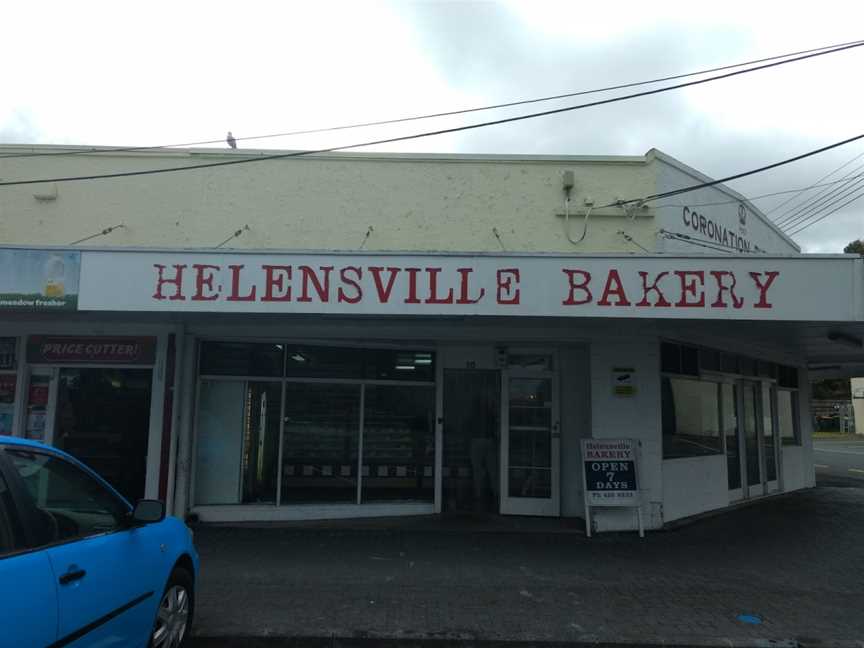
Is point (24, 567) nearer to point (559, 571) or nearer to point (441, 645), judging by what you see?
point (441, 645)

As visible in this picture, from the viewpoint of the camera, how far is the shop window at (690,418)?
33.0 ft

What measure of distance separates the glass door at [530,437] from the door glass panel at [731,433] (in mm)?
3527

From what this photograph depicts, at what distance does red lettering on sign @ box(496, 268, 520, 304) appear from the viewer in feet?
24.0

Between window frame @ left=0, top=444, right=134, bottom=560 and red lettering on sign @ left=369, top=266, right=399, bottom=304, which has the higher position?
red lettering on sign @ left=369, top=266, right=399, bottom=304

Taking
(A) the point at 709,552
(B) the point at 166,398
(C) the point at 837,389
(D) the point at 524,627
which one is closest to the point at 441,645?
(D) the point at 524,627

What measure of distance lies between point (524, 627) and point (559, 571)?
6.04 feet

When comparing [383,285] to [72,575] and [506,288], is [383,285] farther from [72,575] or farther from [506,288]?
→ [72,575]

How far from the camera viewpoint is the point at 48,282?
24.1 feet

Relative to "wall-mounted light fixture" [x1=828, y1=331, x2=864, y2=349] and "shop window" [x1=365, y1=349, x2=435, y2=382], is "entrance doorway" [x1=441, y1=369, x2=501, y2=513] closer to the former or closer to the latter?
"shop window" [x1=365, y1=349, x2=435, y2=382]

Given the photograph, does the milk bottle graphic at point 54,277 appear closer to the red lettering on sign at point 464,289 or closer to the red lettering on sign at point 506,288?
the red lettering on sign at point 464,289

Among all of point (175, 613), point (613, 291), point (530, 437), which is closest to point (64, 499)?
point (175, 613)

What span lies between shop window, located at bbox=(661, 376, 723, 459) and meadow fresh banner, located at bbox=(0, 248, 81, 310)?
26.3ft

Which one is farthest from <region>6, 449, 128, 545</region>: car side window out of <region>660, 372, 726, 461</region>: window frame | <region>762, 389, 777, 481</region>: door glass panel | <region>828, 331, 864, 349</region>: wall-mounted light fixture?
<region>762, 389, 777, 481</region>: door glass panel

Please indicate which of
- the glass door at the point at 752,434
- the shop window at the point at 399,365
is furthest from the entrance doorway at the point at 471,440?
the glass door at the point at 752,434
